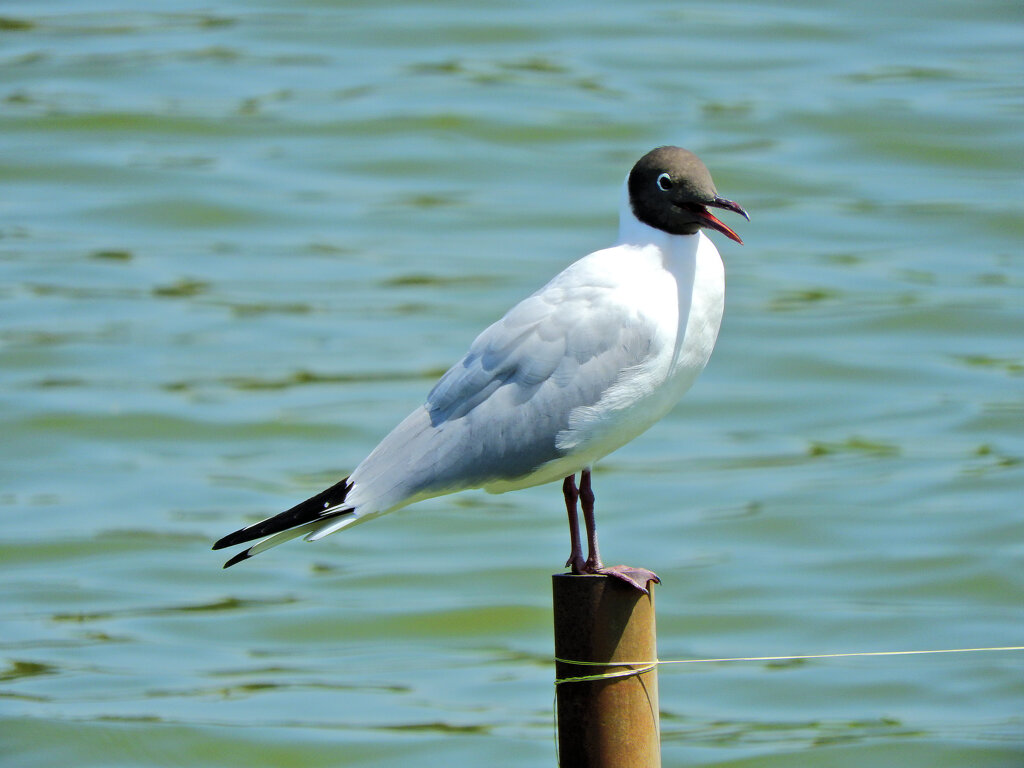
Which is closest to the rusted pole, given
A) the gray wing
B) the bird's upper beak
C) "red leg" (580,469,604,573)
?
→ "red leg" (580,469,604,573)

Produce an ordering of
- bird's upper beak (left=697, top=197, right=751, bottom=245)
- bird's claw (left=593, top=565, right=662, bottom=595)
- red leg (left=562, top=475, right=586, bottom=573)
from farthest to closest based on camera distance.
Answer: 1. red leg (left=562, top=475, right=586, bottom=573)
2. bird's upper beak (left=697, top=197, right=751, bottom=245)
3. bird's claw (left=593, top=565, right=662, bottom=595)

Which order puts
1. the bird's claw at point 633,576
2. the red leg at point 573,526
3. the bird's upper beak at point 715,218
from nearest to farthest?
1. the bird's claw at point 633,576
2. the bird's upper beak at point 715,218
3. the red leg at point 573,526

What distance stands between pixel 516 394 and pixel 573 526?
376 mm

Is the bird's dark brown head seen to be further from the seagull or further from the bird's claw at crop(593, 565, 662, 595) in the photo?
the bird's claw at crop(593, 565, 662, 595)

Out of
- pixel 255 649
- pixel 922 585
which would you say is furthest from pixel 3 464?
pixel 922 585

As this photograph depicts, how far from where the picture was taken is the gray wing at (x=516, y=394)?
4.28 metres

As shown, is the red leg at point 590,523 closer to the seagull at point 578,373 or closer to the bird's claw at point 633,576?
the seagull at point 578,373

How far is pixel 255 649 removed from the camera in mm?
9141

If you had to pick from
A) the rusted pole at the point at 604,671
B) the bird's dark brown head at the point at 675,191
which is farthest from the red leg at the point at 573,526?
the bird's dark brown head at the point at 675,191

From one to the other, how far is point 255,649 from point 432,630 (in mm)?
978

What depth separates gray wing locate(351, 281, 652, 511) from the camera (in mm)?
4277

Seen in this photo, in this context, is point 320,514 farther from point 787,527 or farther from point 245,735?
point 787,527

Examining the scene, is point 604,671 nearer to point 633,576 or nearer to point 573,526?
point 633,576

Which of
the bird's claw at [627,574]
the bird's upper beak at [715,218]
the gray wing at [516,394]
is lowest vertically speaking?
the bird's claw at [627,574]
